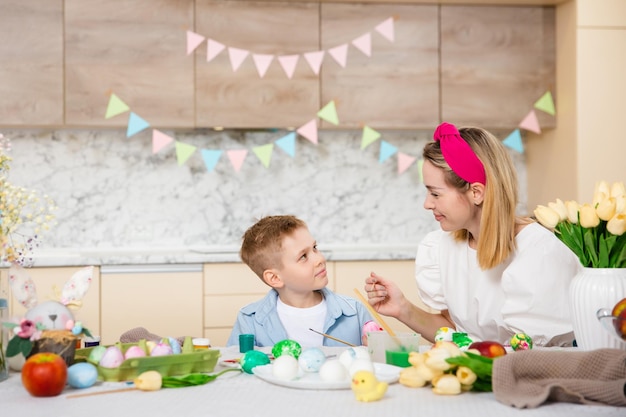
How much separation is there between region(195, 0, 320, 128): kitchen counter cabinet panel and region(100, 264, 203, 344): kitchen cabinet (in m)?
0.74

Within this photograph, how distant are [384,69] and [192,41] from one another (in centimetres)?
92

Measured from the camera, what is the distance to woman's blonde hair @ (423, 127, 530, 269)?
2.04 meters

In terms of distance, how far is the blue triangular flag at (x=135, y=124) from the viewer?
375 cm

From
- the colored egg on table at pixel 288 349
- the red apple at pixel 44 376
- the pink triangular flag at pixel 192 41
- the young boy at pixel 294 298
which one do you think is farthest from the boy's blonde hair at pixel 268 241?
the pink triangular flag at pixel 192 41

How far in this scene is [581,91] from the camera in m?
3.86

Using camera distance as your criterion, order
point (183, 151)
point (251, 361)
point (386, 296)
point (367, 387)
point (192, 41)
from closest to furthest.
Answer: point (367, 387) < point (251, 361) < point (386, 296) < point (192, 41) < point (183, 151)

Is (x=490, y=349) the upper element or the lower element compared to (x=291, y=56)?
lower

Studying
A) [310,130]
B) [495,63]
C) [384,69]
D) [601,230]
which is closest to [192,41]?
[310,130]

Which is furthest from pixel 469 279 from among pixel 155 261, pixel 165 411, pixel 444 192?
pixel 155 261

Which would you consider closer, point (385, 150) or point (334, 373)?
point (334, 373)

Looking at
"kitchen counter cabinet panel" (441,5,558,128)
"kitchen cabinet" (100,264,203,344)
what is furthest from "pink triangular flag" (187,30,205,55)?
"kitchen counter cabinet panel" (441,5,558,128)

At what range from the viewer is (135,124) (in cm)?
376

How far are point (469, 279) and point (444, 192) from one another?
0.88ft

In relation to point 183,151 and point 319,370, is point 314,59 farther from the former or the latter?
point 319,370
